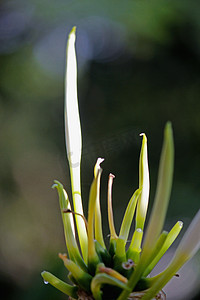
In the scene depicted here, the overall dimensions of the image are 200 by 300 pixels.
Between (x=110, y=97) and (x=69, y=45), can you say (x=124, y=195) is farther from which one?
(x=69, y=45)

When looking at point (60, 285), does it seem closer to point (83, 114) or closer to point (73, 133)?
point (73, 133)

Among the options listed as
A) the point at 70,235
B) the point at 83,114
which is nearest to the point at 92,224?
the point at 70,235

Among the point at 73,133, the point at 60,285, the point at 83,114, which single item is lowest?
the point at 60,285

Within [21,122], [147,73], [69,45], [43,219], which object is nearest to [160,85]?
[147,73]

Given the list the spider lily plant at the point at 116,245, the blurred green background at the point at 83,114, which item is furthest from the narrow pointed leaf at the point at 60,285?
the blurred green background at the point at 83,114

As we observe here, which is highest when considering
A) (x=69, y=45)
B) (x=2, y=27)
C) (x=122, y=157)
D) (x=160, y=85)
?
(x=2, y=27)

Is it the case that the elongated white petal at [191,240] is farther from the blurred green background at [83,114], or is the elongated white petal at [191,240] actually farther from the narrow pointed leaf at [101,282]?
the blurred green background at [83,114]
